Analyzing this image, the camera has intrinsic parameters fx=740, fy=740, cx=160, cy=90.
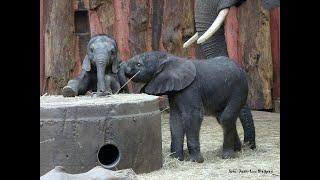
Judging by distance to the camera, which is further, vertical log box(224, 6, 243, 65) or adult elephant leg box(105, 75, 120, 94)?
vertical log box(224, 6, 243, 65)

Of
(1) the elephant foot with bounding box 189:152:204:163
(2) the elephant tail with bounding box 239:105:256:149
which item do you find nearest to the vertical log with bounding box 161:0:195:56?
(2) the elephant tail with bounding box 239:105:256:149

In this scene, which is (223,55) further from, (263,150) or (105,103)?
(105,103)

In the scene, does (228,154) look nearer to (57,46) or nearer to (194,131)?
(194,131)

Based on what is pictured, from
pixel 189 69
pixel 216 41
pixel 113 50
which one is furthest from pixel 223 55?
Result: pixel 113 50

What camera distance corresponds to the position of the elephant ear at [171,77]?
227 inches

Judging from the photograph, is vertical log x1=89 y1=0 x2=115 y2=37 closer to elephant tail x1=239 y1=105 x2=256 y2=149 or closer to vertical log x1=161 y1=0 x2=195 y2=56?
vertical log x1=161 y1=0 x2=195 y2=56

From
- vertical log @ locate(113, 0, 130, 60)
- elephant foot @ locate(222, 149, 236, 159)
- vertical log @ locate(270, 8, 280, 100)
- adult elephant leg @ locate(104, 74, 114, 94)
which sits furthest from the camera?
vertical log @ locate(270, 8, 280, 100)

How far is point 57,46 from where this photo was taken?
888 centimetres

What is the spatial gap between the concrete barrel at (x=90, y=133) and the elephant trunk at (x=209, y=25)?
138 cm

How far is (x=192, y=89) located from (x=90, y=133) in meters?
1.10

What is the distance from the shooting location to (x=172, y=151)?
592 cm

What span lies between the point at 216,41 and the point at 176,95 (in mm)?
846

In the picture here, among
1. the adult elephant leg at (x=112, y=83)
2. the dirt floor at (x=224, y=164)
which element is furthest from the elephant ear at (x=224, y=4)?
the dirt floor at (x=224, y=164)

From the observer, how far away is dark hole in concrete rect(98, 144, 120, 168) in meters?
5.16
